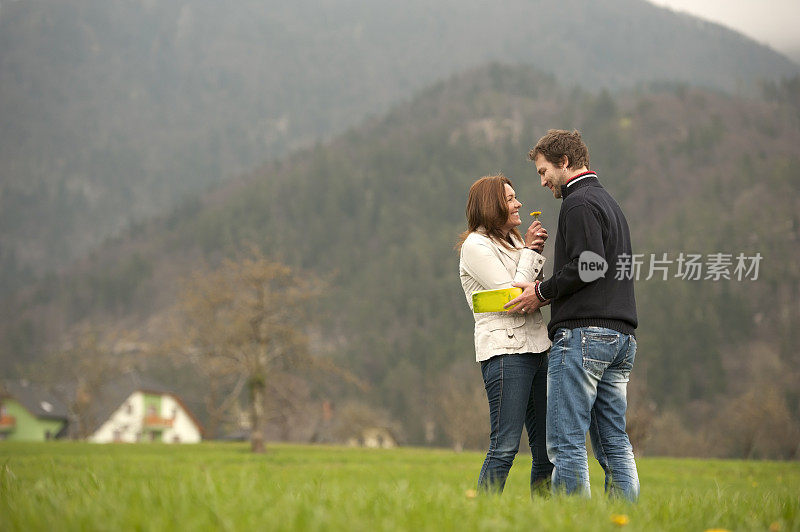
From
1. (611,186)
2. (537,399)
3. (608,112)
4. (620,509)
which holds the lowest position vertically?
(620,509)

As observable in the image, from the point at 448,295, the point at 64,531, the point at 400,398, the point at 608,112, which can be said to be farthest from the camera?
the point at 608,112

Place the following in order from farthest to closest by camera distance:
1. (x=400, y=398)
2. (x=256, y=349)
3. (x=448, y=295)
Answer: (x=448, y=295) → (x=400, y=398) → (x=256, y=349)

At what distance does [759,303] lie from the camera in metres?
94.2

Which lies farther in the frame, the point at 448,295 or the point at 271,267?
the point at 448,295

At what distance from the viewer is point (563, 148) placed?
5160 millimetres

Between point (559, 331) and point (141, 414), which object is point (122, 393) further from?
point (559, 331)

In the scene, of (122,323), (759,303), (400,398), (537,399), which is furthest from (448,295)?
(537,399)

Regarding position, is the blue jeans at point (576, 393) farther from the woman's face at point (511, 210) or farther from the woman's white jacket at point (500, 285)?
the woman's face at point (511, 210)

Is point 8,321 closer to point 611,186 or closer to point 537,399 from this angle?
point 611,186

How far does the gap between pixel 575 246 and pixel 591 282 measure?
9.2 inches

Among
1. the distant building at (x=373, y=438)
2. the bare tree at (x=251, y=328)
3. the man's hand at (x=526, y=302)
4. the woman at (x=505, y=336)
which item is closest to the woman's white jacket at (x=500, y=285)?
the woman at (x=505, y=336)

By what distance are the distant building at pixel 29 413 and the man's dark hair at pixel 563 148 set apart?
7140 cm

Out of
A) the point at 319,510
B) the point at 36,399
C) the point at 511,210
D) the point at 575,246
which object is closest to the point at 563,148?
the point at 511,210

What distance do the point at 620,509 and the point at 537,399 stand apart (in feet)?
5.21
